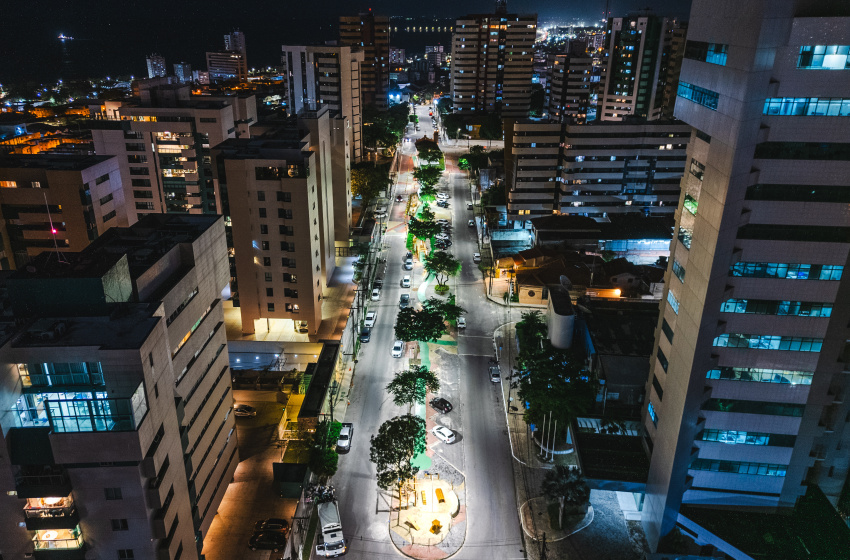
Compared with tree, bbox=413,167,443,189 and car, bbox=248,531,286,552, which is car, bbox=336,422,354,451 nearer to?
car, bbox=248,531,286,552

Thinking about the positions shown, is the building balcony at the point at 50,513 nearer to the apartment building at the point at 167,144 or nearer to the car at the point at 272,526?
the car at the point at 272,526

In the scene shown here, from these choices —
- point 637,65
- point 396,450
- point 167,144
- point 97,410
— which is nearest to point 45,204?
point 167,144

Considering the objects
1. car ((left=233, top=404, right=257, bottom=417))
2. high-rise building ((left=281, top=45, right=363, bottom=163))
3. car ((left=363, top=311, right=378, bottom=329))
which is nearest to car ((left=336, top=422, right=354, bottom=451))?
car ((left=233, top=404, right=257, bottom=417))

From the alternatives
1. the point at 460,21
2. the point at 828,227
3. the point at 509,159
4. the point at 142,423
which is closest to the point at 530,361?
the point at 828,227

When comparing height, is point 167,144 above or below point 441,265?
above

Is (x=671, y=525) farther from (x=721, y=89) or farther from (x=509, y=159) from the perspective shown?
(x=509, y=159)

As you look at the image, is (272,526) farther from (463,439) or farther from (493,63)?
(493,63)
